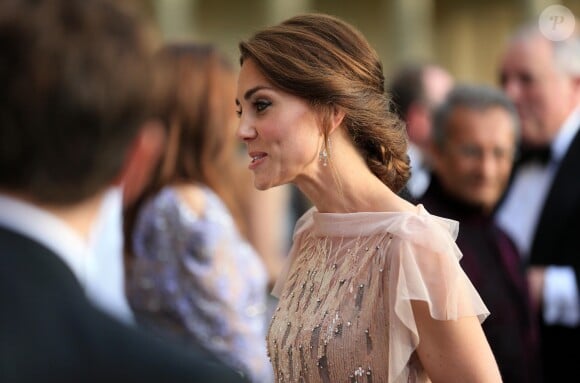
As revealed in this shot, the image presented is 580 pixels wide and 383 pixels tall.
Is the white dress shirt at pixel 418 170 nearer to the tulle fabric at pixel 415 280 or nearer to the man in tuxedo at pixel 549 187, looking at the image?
the man in tuxedo at pixel 549 187

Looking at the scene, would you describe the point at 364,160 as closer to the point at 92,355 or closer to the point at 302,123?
the point at 302,123

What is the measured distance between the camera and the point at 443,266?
2.57 m

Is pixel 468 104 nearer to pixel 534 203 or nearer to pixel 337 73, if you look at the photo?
pixel 534 203

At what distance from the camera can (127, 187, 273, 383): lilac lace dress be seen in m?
4.14

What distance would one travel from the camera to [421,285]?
254 cm

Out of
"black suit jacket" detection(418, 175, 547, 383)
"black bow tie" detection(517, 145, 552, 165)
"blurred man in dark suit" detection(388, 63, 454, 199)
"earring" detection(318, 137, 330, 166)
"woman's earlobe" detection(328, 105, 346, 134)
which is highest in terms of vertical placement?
"blurred man in dark suit" detection(388, 63, 454, 199)

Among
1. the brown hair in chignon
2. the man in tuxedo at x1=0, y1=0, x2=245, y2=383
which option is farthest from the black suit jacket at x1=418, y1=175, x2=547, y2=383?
the man in tuxedo at x1=0, y1=0, x2=245, y2=383

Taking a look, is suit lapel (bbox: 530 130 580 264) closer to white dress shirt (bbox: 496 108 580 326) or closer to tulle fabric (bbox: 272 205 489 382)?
white dress shirt (bbox: 496 108 580 326)

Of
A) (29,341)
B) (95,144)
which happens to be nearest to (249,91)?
(95,144)

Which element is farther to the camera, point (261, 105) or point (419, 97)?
point (419, 97)

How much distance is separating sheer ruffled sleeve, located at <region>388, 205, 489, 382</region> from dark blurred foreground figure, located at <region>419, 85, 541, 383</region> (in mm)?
1717

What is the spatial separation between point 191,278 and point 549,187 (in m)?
1.87

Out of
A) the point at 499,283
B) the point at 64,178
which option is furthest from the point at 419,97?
the point at 64,178

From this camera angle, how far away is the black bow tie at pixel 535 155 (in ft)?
17.5
